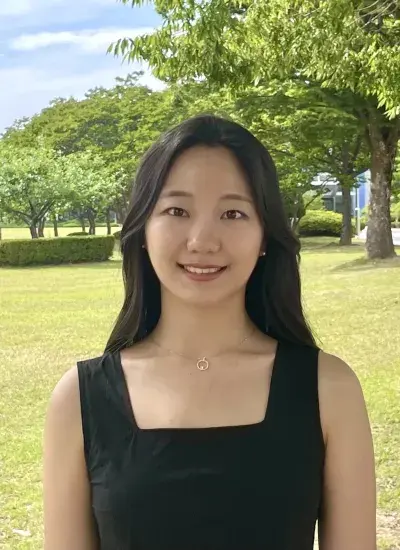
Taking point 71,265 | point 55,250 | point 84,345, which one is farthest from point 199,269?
point 55,250

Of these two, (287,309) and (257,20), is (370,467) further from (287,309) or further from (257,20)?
(257,20)

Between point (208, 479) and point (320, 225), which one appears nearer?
point (208, 479)

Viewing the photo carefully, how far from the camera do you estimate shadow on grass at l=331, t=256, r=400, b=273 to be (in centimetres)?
1116

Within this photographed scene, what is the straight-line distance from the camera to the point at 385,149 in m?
11.6

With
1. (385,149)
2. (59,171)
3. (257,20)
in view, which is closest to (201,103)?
(385,149)

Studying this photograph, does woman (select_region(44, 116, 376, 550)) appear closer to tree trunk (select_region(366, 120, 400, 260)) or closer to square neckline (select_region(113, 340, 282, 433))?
square neckline (select_region(113, 340, 282, 433))

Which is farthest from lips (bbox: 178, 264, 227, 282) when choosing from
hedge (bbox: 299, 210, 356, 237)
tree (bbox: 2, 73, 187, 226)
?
hedge (bbox: 299, 210, 356, 237)

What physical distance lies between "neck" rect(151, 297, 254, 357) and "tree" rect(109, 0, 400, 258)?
7.54 feet

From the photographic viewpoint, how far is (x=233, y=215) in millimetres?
978

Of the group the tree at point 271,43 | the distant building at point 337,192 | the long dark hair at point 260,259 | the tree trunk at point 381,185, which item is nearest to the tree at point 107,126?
the distant building at point 337,192

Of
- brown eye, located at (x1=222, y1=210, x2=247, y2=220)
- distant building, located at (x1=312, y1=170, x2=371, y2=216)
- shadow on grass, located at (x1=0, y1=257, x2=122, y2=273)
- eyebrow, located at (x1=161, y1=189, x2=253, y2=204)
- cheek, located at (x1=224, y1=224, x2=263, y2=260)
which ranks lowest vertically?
shadow on grass, located at (x1=0, y1=257, x2=122, y2=273)

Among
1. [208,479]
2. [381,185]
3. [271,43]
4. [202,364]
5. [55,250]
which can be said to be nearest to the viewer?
[208,479]

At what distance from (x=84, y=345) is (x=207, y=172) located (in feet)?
18.7

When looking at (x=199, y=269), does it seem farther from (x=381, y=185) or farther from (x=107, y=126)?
(x=107, y=126)
